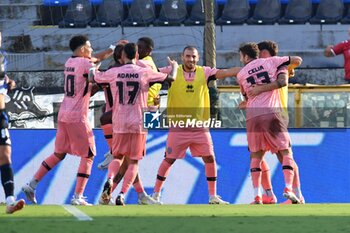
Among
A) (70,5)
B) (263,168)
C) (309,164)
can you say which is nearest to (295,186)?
(263,168)

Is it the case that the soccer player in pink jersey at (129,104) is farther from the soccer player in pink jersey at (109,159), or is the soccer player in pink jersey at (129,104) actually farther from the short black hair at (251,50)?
the short black hair at (251,50)

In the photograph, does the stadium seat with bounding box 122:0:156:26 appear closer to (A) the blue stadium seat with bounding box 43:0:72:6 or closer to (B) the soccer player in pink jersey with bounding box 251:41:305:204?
(A) the blue stadium seat with bounding box 43:0:72:6

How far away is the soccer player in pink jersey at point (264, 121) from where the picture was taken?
1384cm

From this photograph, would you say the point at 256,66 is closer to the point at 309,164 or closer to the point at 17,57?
the point at 309,164

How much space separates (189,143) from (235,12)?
1605cm

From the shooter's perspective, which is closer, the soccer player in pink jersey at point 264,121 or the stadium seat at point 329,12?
the soccer player in pink jersey at point 264,121

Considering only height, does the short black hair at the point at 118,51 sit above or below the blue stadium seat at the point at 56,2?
below

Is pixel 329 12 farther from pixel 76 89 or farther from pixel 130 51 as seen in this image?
pixel 130 51

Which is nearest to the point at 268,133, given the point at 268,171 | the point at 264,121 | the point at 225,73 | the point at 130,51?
the point at 264,121
